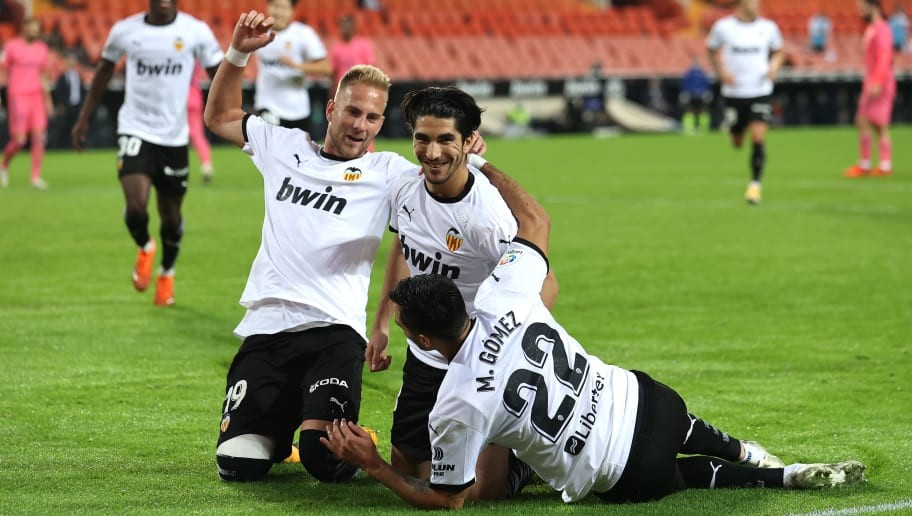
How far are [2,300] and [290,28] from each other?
17.5ft

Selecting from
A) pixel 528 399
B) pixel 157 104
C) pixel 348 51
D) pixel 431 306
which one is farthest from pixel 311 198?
pixel 348 51

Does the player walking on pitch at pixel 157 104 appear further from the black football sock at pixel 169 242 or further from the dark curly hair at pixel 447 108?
the dark curly hair at pixel 447 108

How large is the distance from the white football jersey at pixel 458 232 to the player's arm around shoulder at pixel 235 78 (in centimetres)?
113

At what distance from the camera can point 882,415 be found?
639cm

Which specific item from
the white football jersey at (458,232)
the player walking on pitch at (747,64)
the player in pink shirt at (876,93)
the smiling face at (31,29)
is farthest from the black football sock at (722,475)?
the smiling face at (31,29)

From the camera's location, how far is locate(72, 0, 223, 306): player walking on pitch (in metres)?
9.79

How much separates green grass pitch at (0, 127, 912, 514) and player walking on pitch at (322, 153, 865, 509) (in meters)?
0.12

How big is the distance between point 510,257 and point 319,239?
4.10ft

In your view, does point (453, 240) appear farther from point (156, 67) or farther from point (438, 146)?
point (156, 67)

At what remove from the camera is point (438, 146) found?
4922mm

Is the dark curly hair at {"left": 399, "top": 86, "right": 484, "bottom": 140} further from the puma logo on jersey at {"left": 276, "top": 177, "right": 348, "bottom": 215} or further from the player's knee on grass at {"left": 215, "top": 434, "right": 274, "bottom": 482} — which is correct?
the player's knee on grass at {"left": 215, "top": 434, "right": 274, "bottom": 482}

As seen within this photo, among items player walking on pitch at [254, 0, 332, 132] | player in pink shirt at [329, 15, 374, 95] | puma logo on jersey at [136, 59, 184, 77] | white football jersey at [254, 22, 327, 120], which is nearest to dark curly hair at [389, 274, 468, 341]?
puma logo on jersey at [136, 59, 184, 77]

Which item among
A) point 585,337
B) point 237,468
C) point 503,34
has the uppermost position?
point 237,468

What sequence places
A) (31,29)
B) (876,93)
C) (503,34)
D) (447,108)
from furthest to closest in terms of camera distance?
1. (503,34)
2. (876,93)
3. (31,29)
4. (447,108)
